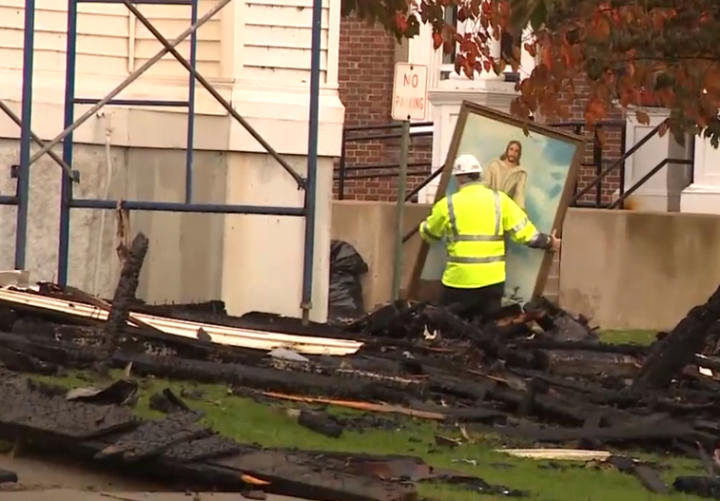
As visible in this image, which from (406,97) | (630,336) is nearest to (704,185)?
(630,336)

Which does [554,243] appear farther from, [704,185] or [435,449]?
[435,449]

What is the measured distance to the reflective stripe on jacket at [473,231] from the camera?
14414mm

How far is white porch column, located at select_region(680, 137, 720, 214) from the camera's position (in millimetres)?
17891

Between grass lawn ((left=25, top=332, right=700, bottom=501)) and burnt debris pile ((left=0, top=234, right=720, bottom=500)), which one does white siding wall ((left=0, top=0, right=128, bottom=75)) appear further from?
grass lawn ((left=25, top=332, right=700, bottom=501))

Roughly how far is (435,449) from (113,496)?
1623mm

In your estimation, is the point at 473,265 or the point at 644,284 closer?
the point at 473,265

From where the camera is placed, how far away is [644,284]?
57.1 ft

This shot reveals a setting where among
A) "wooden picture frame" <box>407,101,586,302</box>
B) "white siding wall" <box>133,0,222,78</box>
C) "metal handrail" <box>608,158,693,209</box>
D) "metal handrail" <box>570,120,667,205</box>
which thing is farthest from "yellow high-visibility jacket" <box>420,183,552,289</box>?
"metal handrail" <box>608,158,693,209</box>

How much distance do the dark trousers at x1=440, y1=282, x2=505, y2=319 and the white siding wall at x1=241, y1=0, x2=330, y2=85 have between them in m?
2.01

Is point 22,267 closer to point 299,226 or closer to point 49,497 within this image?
point 299,226

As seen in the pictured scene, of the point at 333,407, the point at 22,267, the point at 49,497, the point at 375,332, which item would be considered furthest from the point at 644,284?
the point at 49,497

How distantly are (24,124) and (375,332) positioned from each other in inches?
106

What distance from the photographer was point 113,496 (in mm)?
6441

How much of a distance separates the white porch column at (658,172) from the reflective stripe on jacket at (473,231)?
4.73 m
